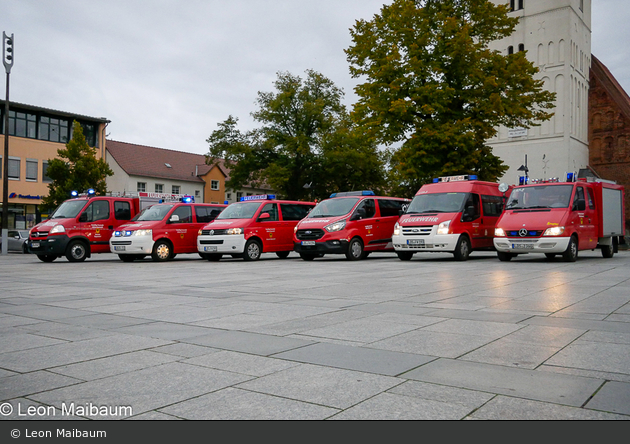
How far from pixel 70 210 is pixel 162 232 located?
323 cm

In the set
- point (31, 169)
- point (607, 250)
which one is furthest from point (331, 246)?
point (31, 169)

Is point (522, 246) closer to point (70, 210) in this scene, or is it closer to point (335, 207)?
point (335, 207)

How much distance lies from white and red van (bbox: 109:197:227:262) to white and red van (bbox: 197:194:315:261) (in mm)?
962

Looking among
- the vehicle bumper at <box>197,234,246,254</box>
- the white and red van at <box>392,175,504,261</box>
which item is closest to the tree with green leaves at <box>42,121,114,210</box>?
the vehicle bumper at <box>197,234,246,254</box>

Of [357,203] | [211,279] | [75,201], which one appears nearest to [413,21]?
[357,203]

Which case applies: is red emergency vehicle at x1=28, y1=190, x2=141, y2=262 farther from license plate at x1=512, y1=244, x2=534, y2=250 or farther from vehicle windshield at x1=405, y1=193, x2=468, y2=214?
license plate at x1=512, y1=244, x2=534, y2=250

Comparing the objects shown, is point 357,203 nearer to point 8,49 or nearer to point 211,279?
point 211,279

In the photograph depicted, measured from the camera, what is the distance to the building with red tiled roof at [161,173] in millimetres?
61781

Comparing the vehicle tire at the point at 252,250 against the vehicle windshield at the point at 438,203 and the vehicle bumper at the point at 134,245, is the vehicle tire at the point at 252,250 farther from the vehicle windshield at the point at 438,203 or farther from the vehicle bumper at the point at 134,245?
the vehicle windshield at the point at 438,203

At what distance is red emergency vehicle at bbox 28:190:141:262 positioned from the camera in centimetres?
1922

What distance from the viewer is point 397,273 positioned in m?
13.1

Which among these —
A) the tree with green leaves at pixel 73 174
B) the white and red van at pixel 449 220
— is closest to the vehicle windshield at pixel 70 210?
the white and red van at pixel 449 220

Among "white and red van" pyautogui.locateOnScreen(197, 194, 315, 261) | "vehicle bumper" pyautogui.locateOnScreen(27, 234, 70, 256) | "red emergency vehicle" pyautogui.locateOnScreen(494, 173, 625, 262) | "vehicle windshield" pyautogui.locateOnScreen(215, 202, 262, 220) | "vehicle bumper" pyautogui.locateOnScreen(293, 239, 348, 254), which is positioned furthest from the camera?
"vehicle windshield" pyautogui.locateOnScreen(215, 202, 262, 220)

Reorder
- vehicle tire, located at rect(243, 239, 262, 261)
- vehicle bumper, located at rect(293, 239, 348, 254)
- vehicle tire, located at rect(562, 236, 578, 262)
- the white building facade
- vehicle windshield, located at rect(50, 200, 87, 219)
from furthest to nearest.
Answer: the white building facade < vehicle windshield, located at rect(50, 200, 87, 219) < vehicle tire, located at rect(243, 239, 262, 261) < vehicle bumper, located at rect(293, 239, 348, 254) < vehicle tire, located at rect(562, 236, 578, 262)
